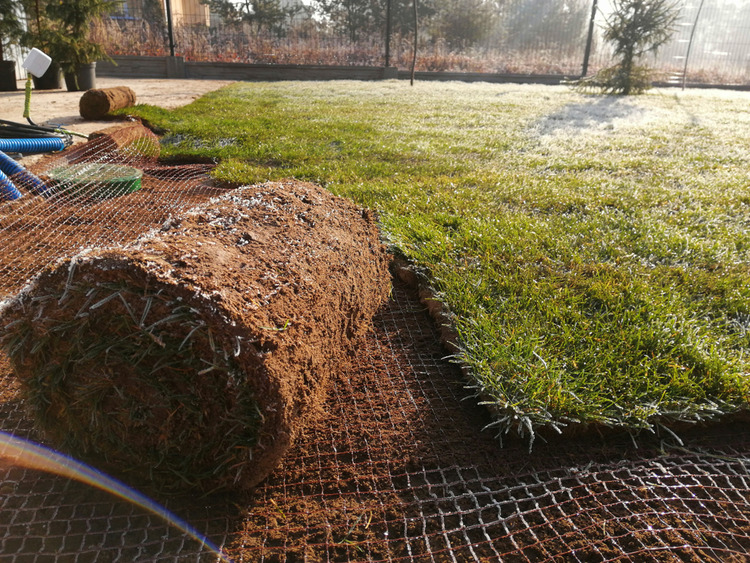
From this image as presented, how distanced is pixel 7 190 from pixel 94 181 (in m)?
0.63

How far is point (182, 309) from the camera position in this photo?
1386 mm

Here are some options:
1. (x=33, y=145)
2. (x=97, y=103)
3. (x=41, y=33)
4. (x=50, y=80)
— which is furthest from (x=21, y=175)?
(x=50, y=80)

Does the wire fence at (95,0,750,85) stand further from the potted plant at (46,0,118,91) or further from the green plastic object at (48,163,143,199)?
the green plastic object at (48,163,143,199)

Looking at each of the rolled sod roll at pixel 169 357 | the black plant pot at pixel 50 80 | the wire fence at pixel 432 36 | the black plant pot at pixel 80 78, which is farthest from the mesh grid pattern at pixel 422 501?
the wire fence at pixel 432 36

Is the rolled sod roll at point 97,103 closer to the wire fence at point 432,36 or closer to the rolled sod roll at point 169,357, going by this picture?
the rolled sod roll at point 169,357

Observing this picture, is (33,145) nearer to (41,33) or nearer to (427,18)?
(41,33)

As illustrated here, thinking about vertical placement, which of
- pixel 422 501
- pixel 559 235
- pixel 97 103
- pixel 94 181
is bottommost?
pixel 422 501

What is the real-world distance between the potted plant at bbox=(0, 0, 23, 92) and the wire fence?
7.03 meters

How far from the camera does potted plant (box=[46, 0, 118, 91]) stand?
1030cm

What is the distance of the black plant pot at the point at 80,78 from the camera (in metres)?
10.9

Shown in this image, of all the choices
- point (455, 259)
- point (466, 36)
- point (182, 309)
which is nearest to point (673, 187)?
point (455, 259)

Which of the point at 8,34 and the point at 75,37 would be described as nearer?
the point at 75,37

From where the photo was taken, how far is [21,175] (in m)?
4.19

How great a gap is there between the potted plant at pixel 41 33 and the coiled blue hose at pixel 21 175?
24.2 feet
